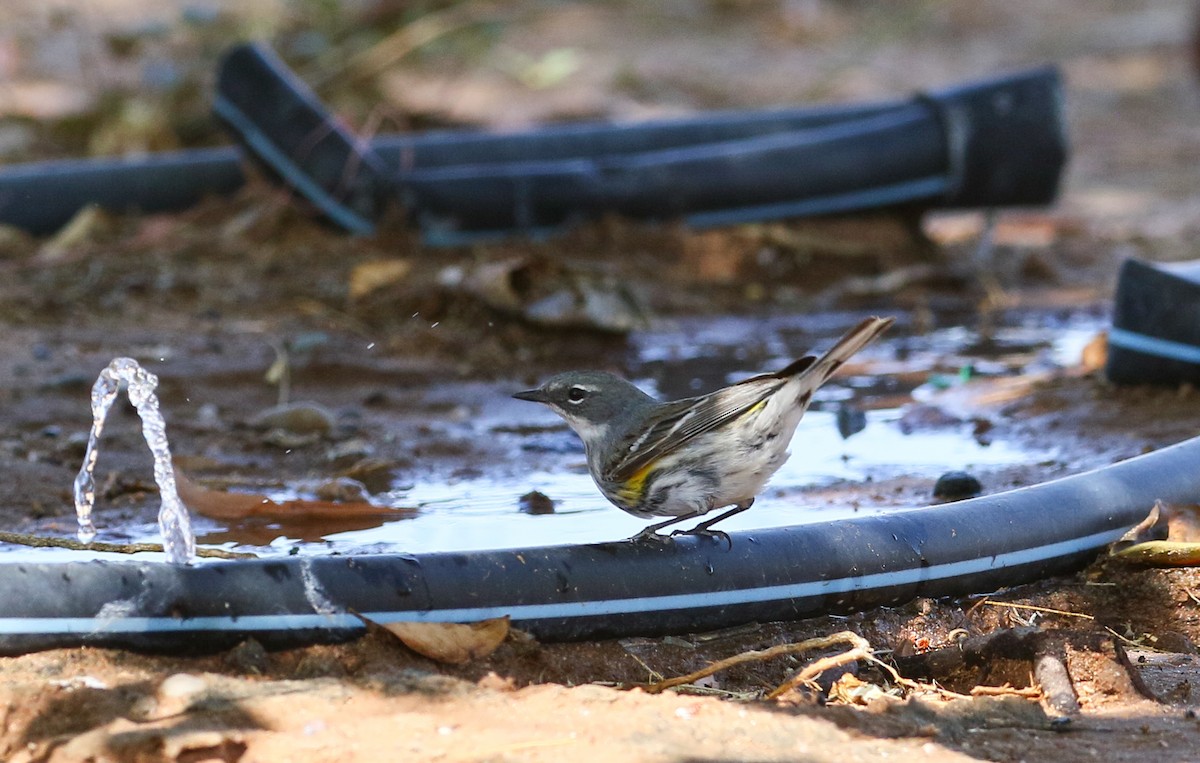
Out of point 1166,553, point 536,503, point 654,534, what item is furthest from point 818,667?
point 536,503

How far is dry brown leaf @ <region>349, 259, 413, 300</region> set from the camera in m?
7.88

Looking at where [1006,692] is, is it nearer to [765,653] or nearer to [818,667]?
[818,667]

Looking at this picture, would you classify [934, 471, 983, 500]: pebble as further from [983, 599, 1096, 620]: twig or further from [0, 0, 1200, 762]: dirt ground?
[983, 599, 1096, 620]: twig

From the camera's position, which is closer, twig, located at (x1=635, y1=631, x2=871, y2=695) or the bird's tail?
twig, located at (x1=635, y1=631, x2=871, y2=695)

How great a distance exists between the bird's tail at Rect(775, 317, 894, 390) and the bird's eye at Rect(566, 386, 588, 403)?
74 cm

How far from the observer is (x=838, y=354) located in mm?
3822

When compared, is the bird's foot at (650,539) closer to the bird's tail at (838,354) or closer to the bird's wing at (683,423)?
the bird's wing at (683,423)

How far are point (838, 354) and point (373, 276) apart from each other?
4515 mm

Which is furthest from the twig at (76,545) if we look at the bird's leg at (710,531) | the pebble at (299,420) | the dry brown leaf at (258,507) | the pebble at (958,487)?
the pebble at (958,487)

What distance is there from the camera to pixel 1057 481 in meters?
4.29

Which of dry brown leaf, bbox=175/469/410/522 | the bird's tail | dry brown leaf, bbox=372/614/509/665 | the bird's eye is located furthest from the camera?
dry brown leaf, bbox=175/469/410/522

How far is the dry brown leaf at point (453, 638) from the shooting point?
3432 mm

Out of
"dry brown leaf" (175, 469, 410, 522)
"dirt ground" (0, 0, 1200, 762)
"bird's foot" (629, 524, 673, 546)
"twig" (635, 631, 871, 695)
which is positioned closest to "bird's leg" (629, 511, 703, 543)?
"bird's foot" (629, 524, 673, 546)

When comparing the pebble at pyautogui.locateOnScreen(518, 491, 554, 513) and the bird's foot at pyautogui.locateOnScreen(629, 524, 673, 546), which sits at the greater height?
the bird's foot at pyautogui.locateOnScreen(629, 524, 673, 546)
